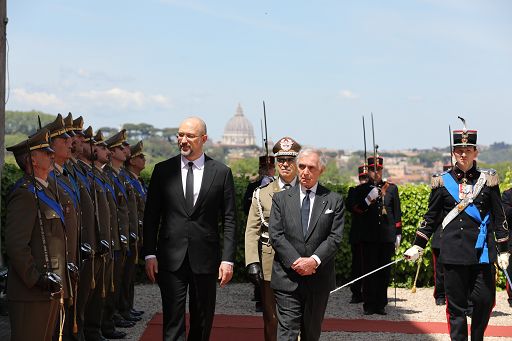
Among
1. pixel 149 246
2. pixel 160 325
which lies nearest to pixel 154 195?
pixel 149 246

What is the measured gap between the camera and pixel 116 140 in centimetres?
1100

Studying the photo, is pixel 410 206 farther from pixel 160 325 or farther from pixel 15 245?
pixel 15 245

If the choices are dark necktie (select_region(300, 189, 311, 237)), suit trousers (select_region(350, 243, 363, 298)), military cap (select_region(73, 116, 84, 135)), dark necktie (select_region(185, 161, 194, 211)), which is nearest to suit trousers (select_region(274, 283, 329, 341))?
dark necktie (select_region(300, 189, 311, 237))

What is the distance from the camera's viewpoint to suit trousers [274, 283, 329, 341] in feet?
23.8

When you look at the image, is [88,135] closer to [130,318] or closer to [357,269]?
[130,318]

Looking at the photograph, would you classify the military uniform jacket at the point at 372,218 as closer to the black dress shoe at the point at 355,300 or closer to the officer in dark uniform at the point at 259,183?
the black dress shoe at the point at 355,300

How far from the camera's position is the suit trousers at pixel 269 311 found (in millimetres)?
8227

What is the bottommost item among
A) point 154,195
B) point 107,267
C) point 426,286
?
point 426,286

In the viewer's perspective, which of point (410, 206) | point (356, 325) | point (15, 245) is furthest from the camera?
point (410, 206)

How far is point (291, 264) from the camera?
23.7ft

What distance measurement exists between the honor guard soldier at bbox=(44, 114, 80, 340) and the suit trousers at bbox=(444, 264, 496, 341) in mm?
3321

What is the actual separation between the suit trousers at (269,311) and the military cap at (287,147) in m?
1.15

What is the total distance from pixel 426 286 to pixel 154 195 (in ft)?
28.1

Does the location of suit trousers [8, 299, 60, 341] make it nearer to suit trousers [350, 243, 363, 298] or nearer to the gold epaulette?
the gold epaulette
